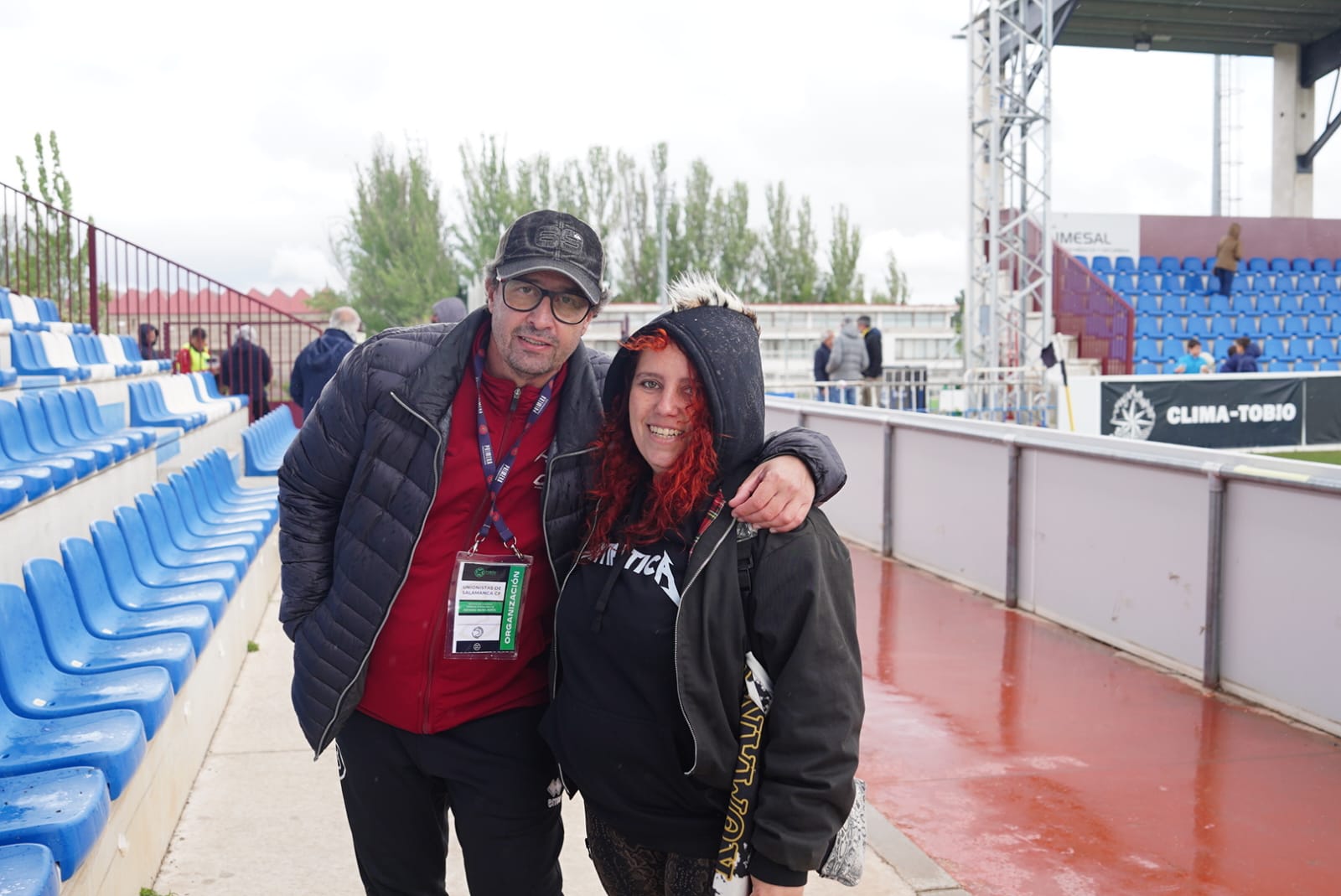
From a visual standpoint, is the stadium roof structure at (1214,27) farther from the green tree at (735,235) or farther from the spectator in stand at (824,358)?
the green tree at (735,235)

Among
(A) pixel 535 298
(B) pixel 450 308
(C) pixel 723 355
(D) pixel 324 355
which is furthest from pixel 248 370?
(C) pixel 723 355

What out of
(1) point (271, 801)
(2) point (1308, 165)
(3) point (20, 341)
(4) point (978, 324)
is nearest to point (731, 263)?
(2) point (1308, 165)

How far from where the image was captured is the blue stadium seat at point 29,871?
2014 mm

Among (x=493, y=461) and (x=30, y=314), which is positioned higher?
(x=30, y=314)

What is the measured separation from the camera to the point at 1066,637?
6.35m

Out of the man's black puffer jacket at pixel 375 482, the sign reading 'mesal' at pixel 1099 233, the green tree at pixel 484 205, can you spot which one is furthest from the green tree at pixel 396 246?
the man's black puffer jacket at pixel 375 482

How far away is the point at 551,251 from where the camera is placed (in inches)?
85.1

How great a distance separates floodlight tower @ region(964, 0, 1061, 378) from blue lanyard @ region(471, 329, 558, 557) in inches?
719

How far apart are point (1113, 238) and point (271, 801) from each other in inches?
999

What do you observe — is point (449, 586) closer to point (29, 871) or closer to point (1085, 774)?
point (29, 871)

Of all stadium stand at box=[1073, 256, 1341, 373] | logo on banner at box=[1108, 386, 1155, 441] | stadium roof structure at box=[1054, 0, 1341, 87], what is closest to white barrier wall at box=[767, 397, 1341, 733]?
logo on banner at box=[1108, 386, 1155, 441]

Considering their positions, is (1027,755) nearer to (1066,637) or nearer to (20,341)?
(1066,637)

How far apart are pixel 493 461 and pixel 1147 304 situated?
24.9 meters

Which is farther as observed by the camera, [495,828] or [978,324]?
[978,324]
